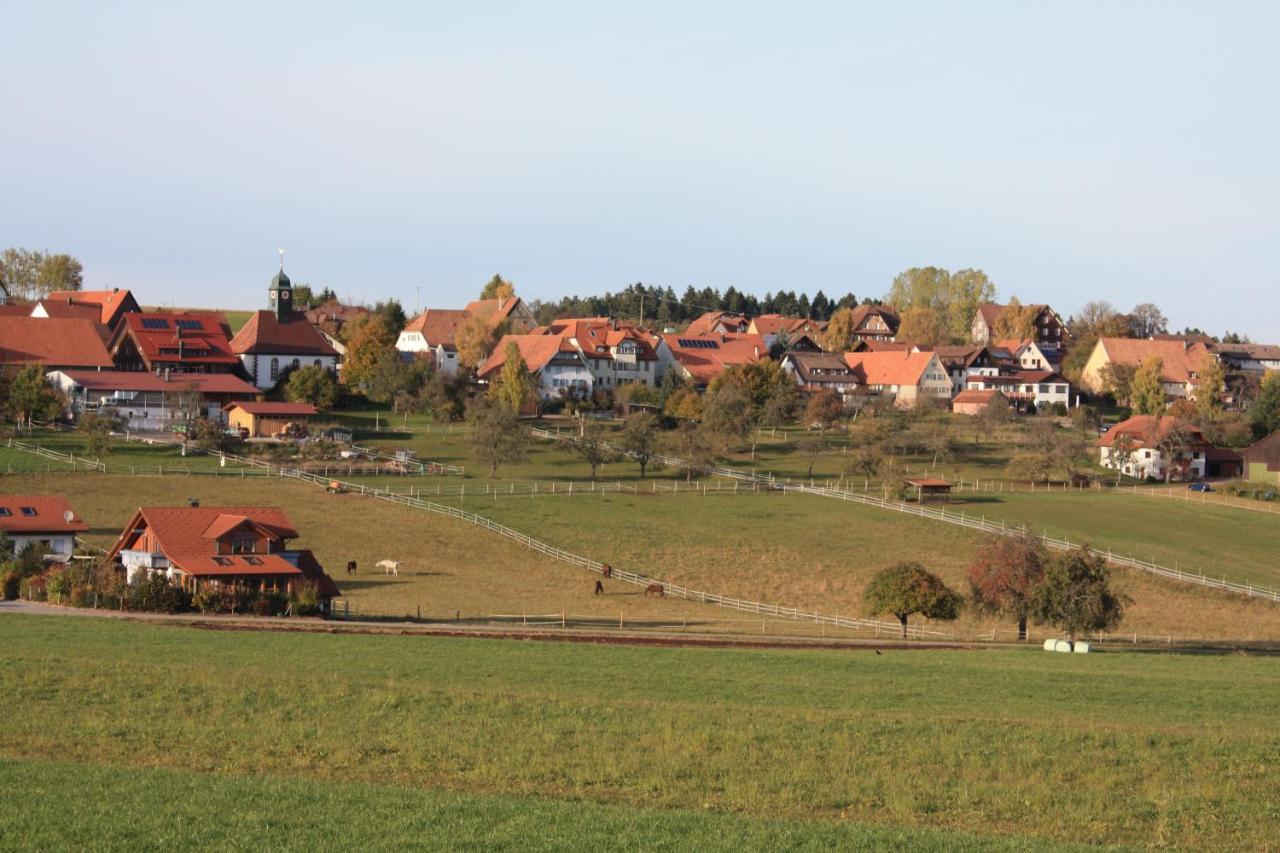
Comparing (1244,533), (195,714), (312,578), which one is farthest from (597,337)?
(195,714)

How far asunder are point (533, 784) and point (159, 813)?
6.13 meters

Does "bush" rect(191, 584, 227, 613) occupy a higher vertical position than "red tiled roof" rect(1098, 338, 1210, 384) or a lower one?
lower

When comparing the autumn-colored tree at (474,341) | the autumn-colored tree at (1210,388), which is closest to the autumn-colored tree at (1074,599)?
the autumn-colored tree at (1210,388)

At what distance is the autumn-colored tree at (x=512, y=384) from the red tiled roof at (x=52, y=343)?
30267 mm

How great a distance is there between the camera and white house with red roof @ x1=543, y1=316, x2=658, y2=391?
13175 cm

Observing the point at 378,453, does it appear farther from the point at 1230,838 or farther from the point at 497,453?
the point at 1230,838

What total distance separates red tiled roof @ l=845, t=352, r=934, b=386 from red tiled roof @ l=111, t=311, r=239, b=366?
205ft

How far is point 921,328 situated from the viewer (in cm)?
18150

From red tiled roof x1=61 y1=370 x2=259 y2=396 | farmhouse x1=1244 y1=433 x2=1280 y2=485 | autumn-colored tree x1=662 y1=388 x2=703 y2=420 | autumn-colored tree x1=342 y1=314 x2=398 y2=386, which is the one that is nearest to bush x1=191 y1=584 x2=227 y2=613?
red tiled roof x1=61 y1=370 x2=259 y2=396

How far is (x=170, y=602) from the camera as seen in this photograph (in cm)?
5091

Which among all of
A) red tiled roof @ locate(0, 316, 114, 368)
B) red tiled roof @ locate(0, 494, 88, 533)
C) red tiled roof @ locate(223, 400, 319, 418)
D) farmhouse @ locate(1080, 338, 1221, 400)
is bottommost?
red tiled roof @ locate(0, 494, 88, 533)

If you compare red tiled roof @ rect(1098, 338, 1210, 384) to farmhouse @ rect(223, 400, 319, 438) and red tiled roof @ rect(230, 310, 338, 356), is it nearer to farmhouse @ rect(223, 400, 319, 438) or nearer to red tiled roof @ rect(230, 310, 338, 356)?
red tiled roof @ rect(230, 310, 338, 356)

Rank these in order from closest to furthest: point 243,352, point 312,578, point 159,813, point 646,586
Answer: point 159,813
point 312,578
point 646,586
point 243,352

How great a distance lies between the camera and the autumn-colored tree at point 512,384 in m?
114
